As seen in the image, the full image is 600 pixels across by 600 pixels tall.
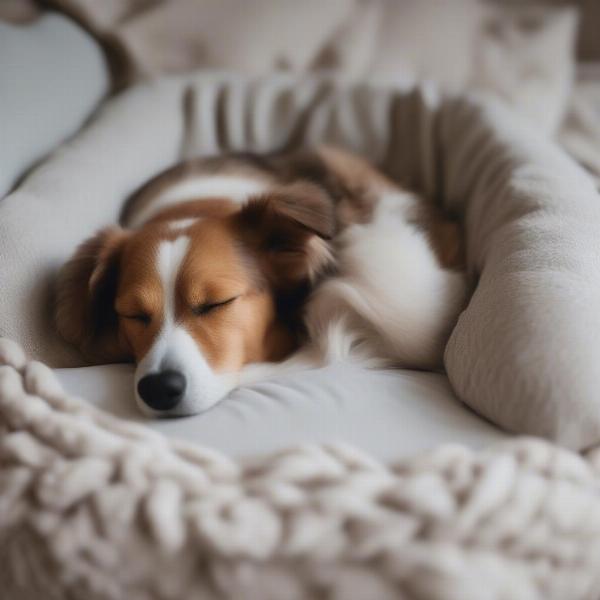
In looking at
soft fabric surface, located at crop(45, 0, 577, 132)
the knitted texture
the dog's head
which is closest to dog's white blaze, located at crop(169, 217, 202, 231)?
the dog's head

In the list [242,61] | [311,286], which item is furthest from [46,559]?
[242,61]

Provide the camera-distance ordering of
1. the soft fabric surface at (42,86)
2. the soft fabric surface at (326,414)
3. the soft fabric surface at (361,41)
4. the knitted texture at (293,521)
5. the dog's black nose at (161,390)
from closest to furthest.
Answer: the knitted texture at (293,521) → the soft fabric surface at (326,414) → the dog's black nose at (161,390) → the soft fabric surface at (42,86) → the soft fabric surface at (361,41)

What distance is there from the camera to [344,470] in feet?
2.35

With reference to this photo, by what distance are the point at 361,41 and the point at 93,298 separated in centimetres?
144

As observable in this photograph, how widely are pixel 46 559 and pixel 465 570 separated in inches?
19.3

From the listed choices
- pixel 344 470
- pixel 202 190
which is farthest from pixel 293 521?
pixel 202 190

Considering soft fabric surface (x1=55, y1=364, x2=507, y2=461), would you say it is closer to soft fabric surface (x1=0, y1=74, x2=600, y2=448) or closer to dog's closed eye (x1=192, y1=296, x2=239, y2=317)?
soft fabric surface (x1=0, y1=74, x2=600, y2=448)

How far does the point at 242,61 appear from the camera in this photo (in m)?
2.02

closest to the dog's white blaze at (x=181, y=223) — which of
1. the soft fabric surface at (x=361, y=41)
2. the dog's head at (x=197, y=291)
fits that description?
the dog's head at (x=197, y=291)

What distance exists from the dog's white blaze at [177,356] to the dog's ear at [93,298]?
0.47ft

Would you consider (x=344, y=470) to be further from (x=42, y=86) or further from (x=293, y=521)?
(x=42, y=86)

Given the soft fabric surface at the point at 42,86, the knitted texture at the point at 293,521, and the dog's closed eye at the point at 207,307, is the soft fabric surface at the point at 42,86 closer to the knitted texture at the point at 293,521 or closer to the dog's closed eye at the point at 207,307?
the dog's closed eye at the point at 207,307

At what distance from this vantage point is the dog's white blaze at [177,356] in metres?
0.97

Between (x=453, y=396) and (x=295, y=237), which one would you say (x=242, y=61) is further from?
(x=453, y=396)
